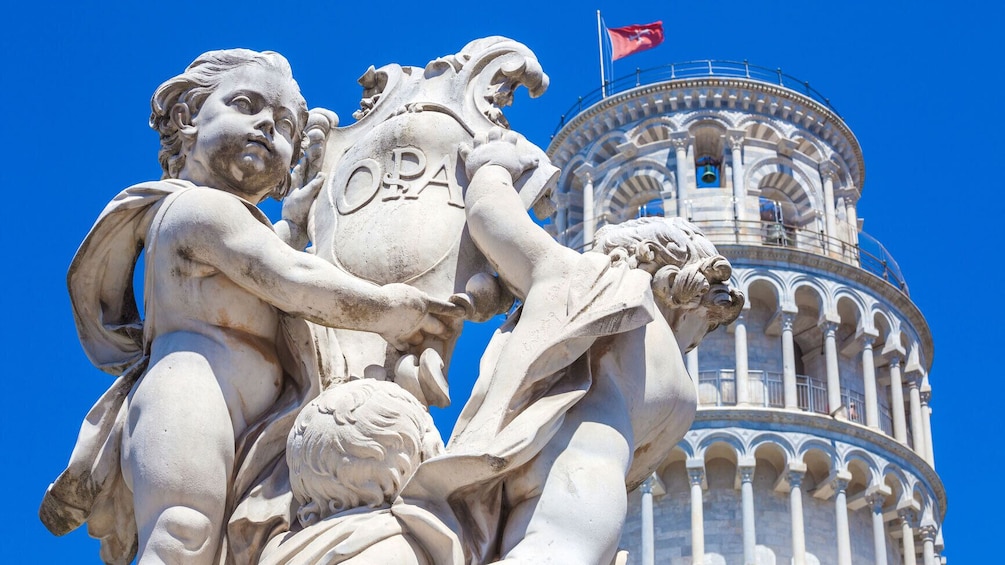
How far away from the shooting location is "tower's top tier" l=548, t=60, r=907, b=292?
46.9m

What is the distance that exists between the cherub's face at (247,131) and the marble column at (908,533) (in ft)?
133

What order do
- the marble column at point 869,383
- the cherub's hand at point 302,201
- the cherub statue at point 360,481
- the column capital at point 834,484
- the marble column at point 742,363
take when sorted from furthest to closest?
the marble column at point 869,383, the marble column at point 742,363, the column capital at point 834,484, the cherub's hand at point 302,201, the cherub statue at point 360,481

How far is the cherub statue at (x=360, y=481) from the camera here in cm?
373

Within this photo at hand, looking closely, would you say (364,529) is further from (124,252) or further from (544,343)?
(124,252)

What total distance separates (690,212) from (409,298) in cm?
4313

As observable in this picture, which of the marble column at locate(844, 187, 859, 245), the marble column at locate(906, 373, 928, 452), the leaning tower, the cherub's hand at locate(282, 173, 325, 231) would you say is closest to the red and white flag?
the leaning tower

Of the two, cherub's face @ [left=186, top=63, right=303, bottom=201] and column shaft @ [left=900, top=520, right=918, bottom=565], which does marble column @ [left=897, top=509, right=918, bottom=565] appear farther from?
cherub's face @ [left=186, top=63, right=303, bottom=201]

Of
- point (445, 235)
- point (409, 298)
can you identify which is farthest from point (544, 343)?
point (445, 235)

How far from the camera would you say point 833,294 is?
147 feet

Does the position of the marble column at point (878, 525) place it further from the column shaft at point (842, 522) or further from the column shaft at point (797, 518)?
the column shaft at point (797, 518)

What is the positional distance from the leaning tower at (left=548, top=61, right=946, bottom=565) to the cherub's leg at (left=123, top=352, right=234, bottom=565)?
3687 cm

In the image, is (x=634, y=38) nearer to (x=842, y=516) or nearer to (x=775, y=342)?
(x=775, y=342)

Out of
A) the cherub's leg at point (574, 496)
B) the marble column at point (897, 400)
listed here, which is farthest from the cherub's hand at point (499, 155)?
the marble column at point (897, 400)

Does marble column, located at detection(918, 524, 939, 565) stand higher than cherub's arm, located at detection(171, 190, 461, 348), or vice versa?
marble column, located at detection(918, 524, 939, 565)
